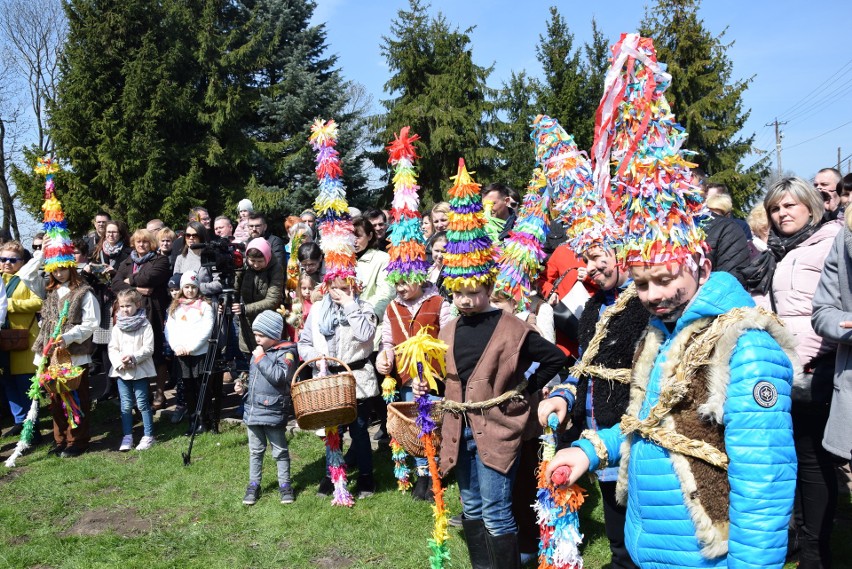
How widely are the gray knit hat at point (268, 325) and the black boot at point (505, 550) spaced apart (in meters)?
2.86

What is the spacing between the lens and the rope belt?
3617mm

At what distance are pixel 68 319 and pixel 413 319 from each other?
431 cm

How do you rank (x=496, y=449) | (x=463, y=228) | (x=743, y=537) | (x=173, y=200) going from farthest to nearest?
(x=173, y=200) → (x=463, y=228) → (x=496, y=449) → (x=743, y=537)

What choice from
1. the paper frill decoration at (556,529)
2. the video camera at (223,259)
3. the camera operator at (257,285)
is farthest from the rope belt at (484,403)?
the camera operator at (257,285)

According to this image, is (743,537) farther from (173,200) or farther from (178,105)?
(178,105)

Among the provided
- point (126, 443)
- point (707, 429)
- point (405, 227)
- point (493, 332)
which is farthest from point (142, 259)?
point (707, 429)

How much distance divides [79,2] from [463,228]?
2220 centimetres

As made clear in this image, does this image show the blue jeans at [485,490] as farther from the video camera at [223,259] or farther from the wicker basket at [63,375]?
the wicker basket at [63,375]

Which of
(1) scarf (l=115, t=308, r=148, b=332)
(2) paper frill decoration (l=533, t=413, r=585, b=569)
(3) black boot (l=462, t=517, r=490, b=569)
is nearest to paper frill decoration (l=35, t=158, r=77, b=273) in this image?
(1) scarf (l=115, t=308, r=148, b=332)

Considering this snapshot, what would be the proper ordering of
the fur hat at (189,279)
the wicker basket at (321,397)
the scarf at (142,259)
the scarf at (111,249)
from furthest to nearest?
the scarf at (111,249) < the scarf at (142,259) < the fur hat at (189,279) < the wicker basket at (321,397)

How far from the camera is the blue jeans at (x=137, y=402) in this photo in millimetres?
7215

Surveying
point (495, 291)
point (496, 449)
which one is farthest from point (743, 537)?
point (495, 291)

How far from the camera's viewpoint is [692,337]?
82.2 inches

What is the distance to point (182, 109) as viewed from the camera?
67.8 feet
